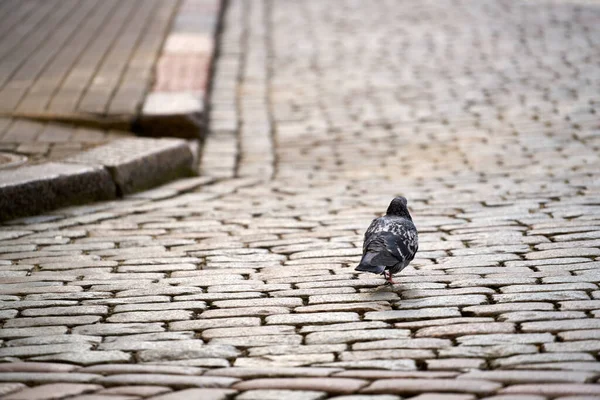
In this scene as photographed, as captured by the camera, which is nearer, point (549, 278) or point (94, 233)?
point (549, 278)

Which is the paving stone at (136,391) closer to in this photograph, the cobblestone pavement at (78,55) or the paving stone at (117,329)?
the paving stone at (117,329)

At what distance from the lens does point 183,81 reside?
10.1 m

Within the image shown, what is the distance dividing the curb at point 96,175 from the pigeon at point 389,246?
2.74 meters

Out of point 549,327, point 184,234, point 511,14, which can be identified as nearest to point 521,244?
point 549,327

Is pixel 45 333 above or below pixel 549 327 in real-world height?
below

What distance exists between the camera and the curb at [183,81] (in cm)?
874

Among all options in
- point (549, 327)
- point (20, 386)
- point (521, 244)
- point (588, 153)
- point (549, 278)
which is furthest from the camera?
point (588, 153)

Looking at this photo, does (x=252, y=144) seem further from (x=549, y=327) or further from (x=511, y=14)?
(x=511, y=14)

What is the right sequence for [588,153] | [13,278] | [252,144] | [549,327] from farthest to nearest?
[252,144] → [588,153] → [13,278] → [549,327]

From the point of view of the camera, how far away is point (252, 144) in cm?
917

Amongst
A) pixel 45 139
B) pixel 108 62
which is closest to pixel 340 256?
pixel 45 139

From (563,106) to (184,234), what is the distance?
500 centimetres

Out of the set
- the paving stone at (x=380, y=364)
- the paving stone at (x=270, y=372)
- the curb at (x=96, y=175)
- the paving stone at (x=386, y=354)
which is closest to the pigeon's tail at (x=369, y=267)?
the paving stone at (x=386, y=354)

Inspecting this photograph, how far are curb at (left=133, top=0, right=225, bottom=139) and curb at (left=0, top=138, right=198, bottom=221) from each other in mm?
573
